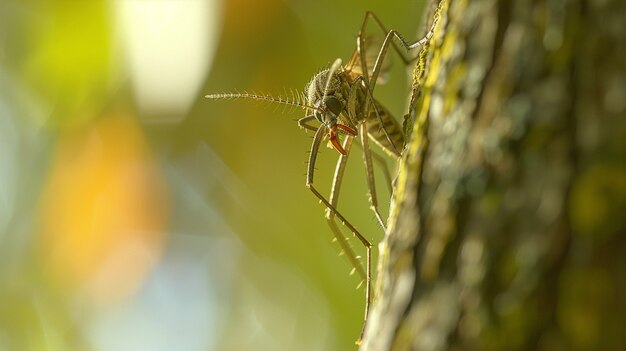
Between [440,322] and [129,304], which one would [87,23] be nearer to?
[129,304]

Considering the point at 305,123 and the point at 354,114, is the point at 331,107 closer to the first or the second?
the point at 354,114

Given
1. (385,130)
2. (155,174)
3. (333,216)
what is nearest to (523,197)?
(385,130)

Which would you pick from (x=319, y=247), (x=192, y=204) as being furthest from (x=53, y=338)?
(x=319, y=247)

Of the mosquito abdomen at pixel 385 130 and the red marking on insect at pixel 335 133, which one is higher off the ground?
the red marking on insect at pixel 335 133

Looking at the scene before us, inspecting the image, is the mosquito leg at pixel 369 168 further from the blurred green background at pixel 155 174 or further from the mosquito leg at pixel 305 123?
the blurred green background at pixel 155 174

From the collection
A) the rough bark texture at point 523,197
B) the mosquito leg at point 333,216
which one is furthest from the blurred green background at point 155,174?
the rough bark texture at point 523,197

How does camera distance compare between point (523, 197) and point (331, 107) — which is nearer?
point (523, 197)

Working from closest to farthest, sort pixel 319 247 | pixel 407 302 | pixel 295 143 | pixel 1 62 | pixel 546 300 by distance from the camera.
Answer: pixel 546 300 < pixel 407 302 < pixel 319 247 < pixel 295 143 < pixel 1 62
